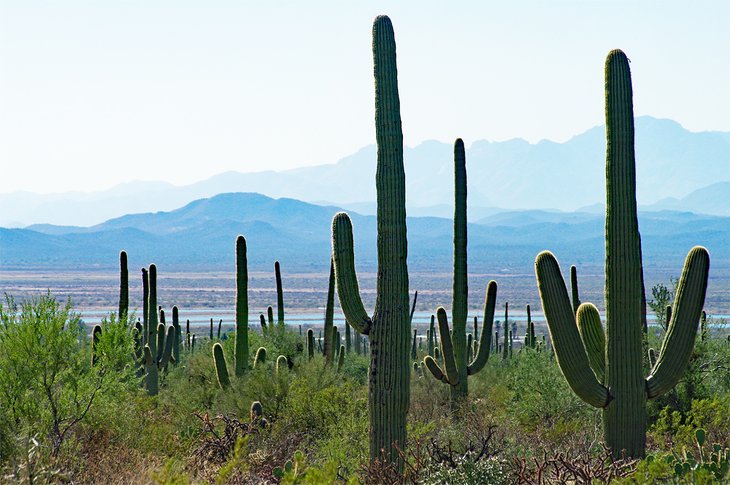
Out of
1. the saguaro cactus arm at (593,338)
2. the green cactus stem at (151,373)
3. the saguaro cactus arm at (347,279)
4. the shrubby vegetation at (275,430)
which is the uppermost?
the saguaro cactus arm at (347,279)

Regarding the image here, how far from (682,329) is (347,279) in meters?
4.03

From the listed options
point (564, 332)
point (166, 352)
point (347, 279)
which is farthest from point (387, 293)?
point (166, 352)

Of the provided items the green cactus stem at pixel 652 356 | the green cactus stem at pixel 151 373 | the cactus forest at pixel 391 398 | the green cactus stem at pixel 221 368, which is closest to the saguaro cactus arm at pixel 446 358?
the cactus forest at pixel 391 398

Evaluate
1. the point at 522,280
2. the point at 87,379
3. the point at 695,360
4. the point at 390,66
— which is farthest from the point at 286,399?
the point at 522,280

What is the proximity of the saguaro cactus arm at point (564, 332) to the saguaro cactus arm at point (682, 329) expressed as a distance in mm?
885

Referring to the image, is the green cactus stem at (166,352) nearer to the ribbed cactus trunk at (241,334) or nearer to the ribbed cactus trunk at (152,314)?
the ribbed cactus trunk at (152,314)

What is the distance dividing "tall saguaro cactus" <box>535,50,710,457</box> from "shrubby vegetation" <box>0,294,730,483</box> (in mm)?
615

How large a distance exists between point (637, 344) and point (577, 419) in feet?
15.4

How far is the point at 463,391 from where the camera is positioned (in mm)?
19000

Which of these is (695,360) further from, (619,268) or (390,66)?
(390,66)

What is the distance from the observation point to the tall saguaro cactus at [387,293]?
11789 millimetres

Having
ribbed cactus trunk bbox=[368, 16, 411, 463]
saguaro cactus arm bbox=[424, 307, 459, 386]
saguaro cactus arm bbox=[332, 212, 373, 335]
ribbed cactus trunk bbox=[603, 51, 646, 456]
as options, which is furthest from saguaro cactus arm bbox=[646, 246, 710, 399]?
saguaro cactus arm bbox=[424, 307, 459, 386]

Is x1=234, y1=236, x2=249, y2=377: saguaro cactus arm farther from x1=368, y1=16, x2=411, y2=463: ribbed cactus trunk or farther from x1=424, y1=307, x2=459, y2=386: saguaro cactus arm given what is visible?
x1=368, y1=16, x2=411, y2=463: ribbed cactus trunk

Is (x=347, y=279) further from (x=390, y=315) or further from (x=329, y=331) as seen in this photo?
(x=329, y=331)
